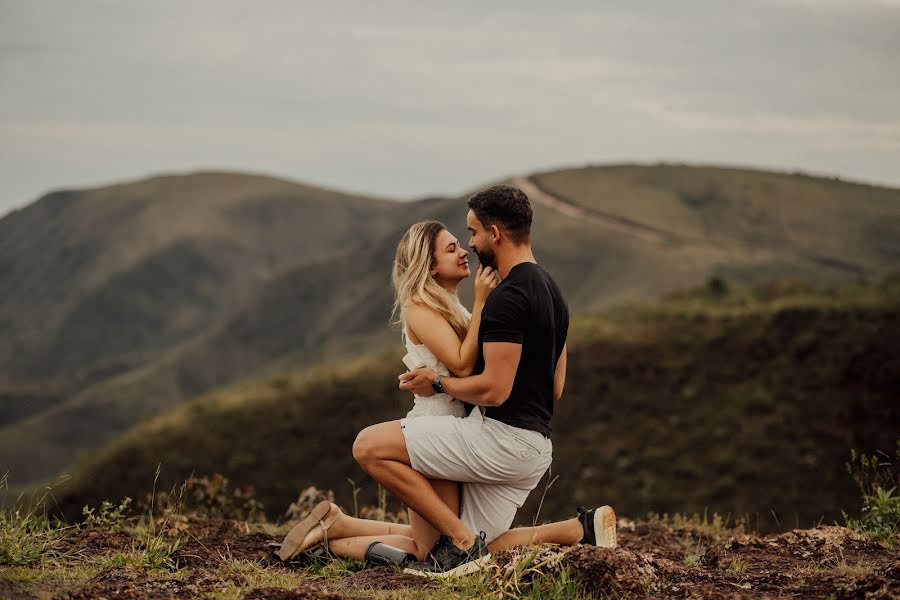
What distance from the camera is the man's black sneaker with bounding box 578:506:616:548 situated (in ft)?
20.2

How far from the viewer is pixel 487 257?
19.9ft

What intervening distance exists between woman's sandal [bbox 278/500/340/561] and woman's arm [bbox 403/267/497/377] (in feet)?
4.15

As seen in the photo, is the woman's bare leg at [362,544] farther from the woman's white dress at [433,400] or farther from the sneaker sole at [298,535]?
the woman's white dress at [433,400]

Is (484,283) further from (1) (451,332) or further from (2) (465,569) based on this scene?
(2) (465,569)

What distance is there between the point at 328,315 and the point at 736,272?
2437 inches

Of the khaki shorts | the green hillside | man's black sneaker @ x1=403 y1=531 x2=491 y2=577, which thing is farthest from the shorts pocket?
the green hillside

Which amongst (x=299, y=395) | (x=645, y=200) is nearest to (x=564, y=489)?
(x=299, y=395)

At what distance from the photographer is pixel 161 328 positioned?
158750 millimetres

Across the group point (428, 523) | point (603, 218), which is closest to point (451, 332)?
point (428, 523)

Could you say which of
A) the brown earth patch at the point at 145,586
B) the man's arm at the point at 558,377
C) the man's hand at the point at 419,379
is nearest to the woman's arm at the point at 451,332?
the man's hand at the point at 419,379

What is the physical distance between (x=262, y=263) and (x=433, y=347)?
169m

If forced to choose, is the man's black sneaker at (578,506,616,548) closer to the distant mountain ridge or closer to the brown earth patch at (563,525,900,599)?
the brown earth patch at (563,525,900,599)

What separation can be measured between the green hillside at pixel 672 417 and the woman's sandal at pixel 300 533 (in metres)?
17.5

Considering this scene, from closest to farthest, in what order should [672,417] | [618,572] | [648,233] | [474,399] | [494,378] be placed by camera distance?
[618,572]
[494,378]
[474,399]
[672,417]
[648,233]
